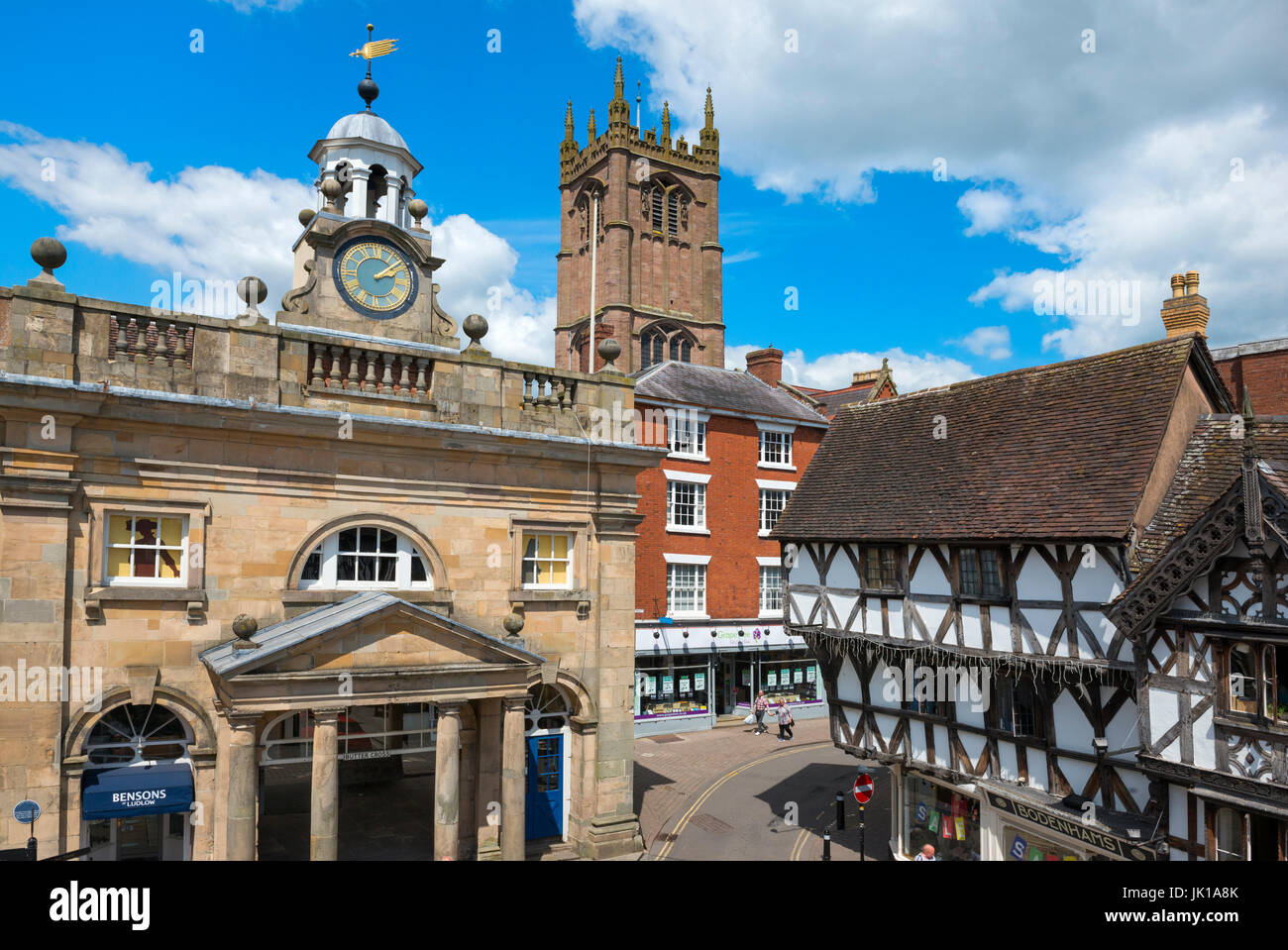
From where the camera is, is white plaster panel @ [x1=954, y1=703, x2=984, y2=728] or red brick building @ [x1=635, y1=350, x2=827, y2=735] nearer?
white plaster panel @ [x1=954, y1=703, x2=984, y2=728]

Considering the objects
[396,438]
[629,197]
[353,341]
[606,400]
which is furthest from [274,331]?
[629,197]

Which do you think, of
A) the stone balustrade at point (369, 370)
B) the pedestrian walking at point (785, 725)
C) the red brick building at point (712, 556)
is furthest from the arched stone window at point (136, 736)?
the pedestrian walking at point (785, 725)

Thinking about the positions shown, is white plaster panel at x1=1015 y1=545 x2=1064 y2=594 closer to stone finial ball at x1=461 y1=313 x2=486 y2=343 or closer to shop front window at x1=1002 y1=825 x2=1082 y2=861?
shop front window at x1=1002 y1=825 x2=1082 y2=861

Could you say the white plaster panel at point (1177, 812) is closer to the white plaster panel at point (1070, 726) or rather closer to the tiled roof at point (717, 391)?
the white plaster panel at point (1070, 726)

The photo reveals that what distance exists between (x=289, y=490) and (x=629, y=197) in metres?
45.8

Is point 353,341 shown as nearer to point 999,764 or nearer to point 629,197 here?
point 999,764

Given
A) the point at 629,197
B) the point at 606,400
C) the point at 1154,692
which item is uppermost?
the point at 629,197

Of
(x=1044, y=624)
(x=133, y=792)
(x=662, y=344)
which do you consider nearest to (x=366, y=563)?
(x=133, y=792)

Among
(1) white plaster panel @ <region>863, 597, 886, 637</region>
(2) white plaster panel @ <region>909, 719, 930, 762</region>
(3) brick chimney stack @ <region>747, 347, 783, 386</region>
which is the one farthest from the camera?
(3) brick chimney stack @ <region>747, 347, 783, 386</region>

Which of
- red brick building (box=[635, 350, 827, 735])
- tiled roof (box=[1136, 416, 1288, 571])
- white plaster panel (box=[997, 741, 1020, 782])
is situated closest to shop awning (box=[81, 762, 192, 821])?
white plaster panel (box=[997, 741, 1020, 782])

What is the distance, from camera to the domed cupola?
61.3ft

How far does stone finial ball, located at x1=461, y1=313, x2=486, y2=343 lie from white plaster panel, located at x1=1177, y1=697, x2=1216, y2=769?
45.2 ft
